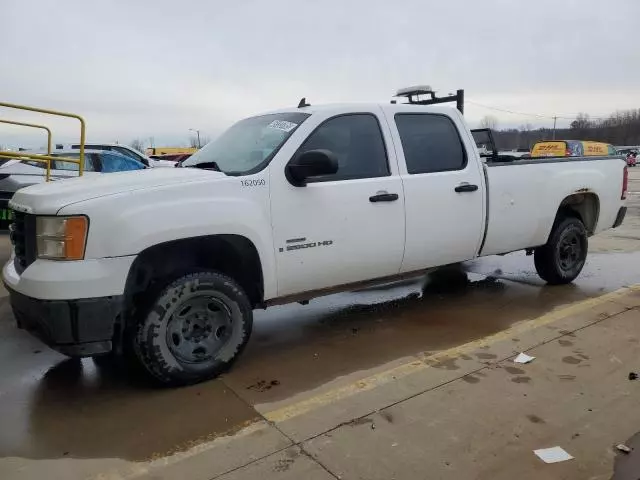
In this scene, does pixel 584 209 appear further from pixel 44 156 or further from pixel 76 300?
pixel 44 156

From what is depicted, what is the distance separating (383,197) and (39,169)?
6.75 m

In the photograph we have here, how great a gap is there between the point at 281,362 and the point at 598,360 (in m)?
2.33

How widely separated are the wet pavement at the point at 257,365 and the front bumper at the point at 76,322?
434 mm

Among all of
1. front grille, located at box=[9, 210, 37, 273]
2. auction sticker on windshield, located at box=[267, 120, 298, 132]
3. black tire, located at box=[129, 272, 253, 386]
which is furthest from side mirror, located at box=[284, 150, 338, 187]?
front grille, located at box=[9, 210, 37, 273]

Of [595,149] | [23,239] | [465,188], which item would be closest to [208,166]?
[23,239]

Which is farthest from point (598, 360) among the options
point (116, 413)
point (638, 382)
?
point (116, 413)

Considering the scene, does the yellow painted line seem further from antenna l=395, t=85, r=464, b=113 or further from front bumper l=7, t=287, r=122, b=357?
antenna l=395, t=85, r=464, b=113

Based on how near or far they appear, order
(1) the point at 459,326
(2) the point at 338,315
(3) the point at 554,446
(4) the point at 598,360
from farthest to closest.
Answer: (2) the point at 338,315 → (1) the point at 459,326 → (4) the point at 598,360 → (3) the point at 554,446

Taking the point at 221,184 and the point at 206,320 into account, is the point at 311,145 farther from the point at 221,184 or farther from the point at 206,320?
the point at 206,320

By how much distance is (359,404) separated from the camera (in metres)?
3.38

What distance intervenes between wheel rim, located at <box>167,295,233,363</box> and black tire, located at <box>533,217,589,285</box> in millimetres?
3878

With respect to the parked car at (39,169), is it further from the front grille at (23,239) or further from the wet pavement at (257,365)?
the front grille at (23,239)

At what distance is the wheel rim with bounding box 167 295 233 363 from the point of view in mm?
3590

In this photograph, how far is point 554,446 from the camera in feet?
9.54
